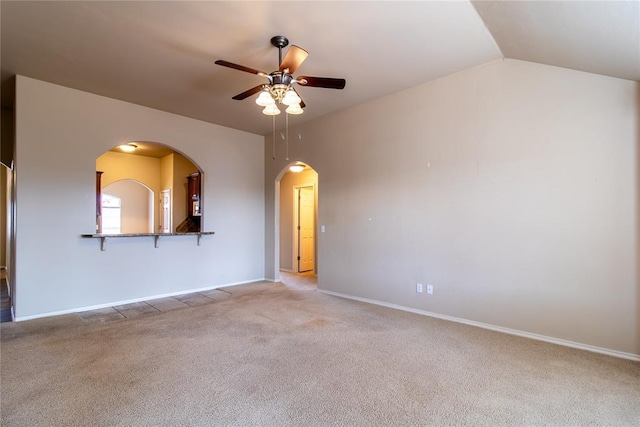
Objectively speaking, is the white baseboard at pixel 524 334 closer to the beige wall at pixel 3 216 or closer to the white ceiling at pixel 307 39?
the white ceiling at pixel 307 39

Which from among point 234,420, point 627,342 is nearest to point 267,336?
point 234,420

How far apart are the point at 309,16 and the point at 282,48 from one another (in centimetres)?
55

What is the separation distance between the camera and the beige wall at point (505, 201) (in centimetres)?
293

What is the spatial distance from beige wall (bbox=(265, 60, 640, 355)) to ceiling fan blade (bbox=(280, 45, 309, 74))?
6.85 ft

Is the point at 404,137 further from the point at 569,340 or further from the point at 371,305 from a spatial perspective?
the point at 569,340

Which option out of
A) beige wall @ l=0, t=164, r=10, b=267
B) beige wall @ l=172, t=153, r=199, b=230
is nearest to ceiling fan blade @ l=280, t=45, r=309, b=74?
beige wall @ l=172, t=153, r=199, b=230

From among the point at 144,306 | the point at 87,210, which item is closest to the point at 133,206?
the point at 87,210

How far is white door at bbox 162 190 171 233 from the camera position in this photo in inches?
309

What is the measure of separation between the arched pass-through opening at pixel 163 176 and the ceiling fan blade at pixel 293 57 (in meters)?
4.82

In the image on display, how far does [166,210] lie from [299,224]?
3.44m

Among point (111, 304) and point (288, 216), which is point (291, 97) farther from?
point (288, 216)

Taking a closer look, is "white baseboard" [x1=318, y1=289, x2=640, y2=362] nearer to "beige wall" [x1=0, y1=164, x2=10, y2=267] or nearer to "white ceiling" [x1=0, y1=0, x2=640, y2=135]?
"white ceiling" [x1=0, y1=0, x2=640, y2=135]

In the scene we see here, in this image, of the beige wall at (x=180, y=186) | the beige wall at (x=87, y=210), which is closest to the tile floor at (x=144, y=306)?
the beige wall at (x=87, y=210)

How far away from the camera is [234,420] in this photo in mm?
1974
